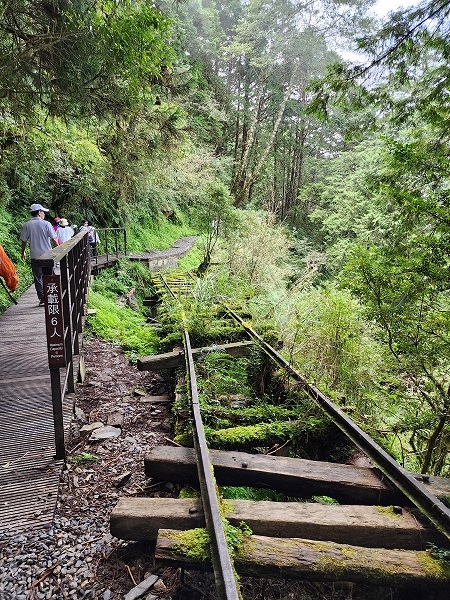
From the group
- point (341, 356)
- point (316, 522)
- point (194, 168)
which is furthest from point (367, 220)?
point (316, 522)

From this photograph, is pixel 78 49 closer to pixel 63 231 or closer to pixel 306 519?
pixel 63 231

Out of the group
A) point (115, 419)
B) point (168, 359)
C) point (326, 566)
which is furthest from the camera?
point (168, 359)

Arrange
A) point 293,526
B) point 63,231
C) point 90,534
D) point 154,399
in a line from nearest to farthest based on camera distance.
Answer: point 293,526 → point 90,534 → point 154,399 → point 63,231

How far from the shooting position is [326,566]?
1959mm

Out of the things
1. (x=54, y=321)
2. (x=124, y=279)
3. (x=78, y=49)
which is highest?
(x=78, y=49)

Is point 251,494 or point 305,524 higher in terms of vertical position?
point 305,524

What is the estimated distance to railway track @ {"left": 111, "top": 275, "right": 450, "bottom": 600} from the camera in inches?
77.3

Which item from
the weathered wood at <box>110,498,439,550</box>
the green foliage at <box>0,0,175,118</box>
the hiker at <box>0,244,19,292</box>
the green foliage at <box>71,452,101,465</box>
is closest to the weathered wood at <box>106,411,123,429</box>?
the green foliage at <box>71,452,101,465</box>

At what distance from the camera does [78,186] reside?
40.0 feet

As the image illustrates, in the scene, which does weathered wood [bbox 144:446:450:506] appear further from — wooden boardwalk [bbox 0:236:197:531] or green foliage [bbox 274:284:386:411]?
green foliage [bbox 274:284:386:411]

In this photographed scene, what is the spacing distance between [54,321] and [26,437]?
43.8 inches

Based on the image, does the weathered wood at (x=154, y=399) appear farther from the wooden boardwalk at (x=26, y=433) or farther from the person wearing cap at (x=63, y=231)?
the person wearing cap at (x=63, y=231)

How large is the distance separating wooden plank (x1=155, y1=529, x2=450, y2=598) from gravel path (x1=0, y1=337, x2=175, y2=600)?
282 mm

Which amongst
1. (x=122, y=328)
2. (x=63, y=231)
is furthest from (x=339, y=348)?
(x=63, y=231)
